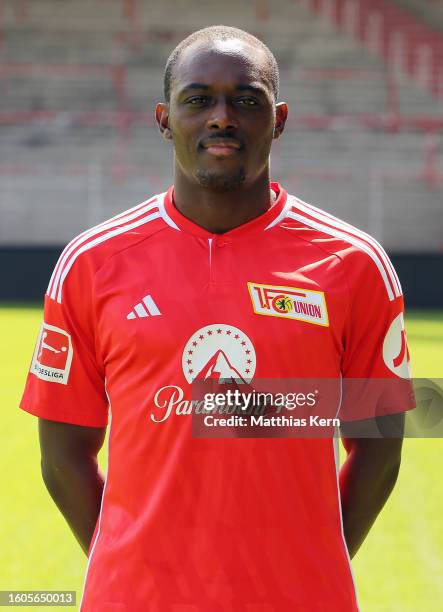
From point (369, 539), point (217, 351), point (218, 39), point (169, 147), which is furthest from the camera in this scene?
point (169, 147)

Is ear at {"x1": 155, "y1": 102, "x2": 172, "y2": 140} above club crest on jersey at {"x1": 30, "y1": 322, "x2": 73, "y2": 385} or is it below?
above

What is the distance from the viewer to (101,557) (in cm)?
191

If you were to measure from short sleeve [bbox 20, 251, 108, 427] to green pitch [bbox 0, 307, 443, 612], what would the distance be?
230 centimetres

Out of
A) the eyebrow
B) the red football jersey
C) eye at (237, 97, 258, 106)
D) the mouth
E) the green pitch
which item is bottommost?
the green pitch

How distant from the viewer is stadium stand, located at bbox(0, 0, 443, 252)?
1797cm

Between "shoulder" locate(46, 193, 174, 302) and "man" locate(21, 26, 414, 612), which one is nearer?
"man" locate(21, 26, 414, 612)

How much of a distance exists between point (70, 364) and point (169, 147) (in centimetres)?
1759

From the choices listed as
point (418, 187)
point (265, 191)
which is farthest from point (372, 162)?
point (265, 191)

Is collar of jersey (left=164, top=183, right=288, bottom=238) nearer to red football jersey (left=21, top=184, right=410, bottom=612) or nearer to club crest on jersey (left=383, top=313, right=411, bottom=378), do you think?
red football jersey (left=21, top=184, right=410, bottom=612)

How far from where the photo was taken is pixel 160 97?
19.6 metres

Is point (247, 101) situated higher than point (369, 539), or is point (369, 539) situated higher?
point (247, 101)

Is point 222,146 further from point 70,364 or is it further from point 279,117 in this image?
point 70,364

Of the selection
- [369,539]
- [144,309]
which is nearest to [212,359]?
[144,309]

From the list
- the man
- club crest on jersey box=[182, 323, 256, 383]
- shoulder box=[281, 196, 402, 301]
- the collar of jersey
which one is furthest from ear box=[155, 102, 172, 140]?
club crest on jersey box=[182, 323, 256, 383]
